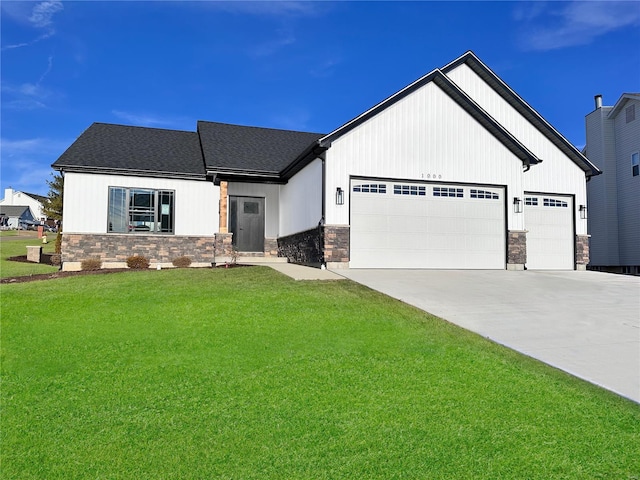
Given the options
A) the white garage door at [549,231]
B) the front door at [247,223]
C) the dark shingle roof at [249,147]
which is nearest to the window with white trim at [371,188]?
the dark shingle roof at [249,147]

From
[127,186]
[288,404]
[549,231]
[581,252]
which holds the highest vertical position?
[127,186]

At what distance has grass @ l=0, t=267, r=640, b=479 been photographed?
2.98m

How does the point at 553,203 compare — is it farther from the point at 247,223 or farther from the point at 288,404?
the point at 288,404

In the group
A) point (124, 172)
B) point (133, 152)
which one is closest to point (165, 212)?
point (124, 172)

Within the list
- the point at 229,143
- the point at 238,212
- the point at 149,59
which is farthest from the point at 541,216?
the point at 149,59

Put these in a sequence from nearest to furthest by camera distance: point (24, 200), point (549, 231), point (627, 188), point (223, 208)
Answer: point (223, 208) < point (549, 231) < point (627, 188) < point (24, 200)

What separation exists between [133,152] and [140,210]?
3018 millimetres

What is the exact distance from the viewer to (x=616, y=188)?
22656mm

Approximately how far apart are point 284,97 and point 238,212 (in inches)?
264

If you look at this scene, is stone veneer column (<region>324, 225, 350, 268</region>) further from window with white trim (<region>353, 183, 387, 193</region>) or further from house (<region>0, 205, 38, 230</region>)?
house (<region>0, 205, 38, 230</region>)

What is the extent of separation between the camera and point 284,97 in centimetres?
2052

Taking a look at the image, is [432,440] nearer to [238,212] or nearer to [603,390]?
[603,390]

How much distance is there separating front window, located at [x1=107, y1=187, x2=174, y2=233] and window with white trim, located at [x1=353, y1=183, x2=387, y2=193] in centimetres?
814

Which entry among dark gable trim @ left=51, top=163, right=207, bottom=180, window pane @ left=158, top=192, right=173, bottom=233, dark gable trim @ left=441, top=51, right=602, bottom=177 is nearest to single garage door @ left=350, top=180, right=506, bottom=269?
dark gable trim @ left=441, top=51, right=602, bottom=177
